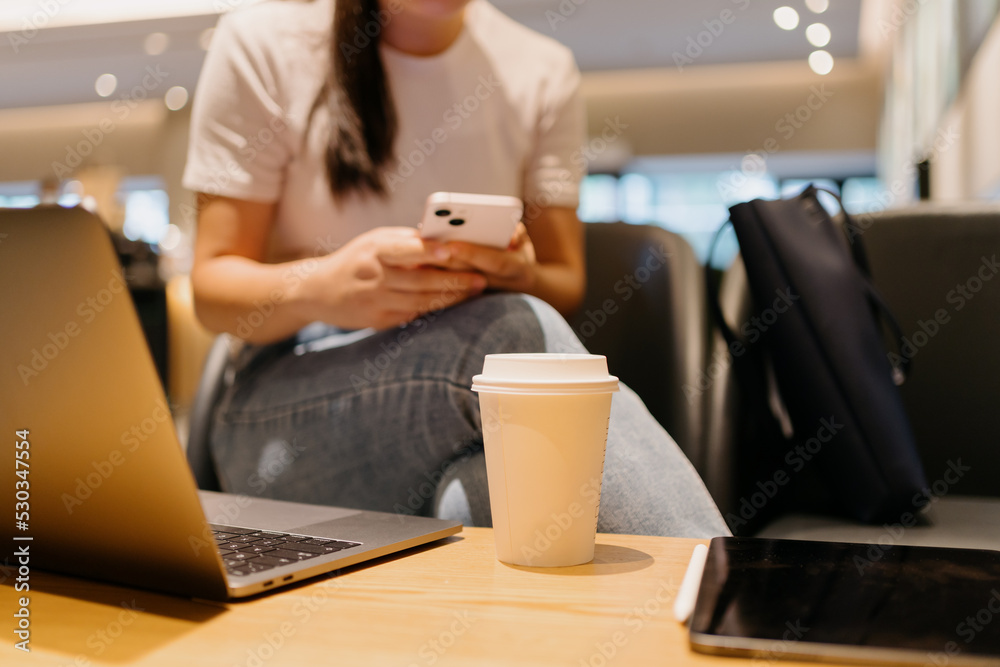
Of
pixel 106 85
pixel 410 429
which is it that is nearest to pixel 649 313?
pixel 410 429

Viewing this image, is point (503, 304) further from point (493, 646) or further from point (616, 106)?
point (616, 106)

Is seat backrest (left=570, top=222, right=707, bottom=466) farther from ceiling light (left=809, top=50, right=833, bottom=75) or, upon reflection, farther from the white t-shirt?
ceiling light (left=809, top=50, right=833, bottom=75)

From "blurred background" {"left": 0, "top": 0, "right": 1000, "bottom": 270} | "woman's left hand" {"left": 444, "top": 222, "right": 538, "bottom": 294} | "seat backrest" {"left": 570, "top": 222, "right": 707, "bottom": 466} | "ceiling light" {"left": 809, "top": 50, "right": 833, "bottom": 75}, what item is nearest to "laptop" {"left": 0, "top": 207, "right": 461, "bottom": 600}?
"woman's left hand" {"left": 444, "top": 222, "right": 538, "bottom": 294}

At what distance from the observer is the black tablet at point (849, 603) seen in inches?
13.0

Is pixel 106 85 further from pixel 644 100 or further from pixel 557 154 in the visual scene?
pixel 557 154

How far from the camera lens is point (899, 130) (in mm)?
5105

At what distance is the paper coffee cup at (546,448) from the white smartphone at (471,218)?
24 centimetres

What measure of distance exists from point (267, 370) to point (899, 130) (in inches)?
A: 205

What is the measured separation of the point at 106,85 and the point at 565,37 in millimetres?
4127

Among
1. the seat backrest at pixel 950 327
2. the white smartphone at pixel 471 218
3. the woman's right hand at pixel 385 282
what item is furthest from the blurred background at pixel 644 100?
the white smartphone at pixel 471 218

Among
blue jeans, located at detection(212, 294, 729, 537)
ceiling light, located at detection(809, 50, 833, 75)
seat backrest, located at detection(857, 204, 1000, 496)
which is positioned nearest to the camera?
blue jeans, located at detection(212, 294, 729, 537)

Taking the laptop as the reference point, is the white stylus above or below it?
below

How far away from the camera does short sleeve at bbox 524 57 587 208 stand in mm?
1145

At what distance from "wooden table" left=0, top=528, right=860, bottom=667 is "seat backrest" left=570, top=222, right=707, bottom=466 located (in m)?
0.69
